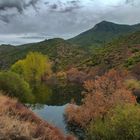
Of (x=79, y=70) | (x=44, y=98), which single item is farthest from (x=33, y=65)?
(x=44, y=98)

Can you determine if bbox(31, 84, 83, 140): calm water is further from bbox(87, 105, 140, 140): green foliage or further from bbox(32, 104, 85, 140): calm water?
bbox(87, 105, 140, 140): green foliage

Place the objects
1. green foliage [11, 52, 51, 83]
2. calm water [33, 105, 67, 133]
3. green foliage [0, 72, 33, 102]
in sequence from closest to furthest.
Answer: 1. calm water [33, 105, 67, 133]
2. green foliage [0, 72, 33, 102]
3. green foliage [11, 52, 51, 83]

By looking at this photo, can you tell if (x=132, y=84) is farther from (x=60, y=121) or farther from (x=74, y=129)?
(x=74, y=129)

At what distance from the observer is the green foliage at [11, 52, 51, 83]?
142250 mm

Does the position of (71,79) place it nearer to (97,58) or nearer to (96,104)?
(97,58)

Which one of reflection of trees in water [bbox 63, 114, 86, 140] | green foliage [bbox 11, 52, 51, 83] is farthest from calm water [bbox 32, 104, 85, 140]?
green foliage [bbox 11, 52, 51, 83]

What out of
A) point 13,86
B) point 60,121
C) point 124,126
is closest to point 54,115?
point 60,121

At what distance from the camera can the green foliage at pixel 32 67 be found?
467ft

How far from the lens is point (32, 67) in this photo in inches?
5866

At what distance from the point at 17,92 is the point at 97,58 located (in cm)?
13269

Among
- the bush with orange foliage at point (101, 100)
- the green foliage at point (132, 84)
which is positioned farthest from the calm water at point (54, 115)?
the green foliage at point (132, 84)

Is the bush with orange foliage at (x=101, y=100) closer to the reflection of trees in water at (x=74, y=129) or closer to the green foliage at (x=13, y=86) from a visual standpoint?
the reflection of trees in water at (x=74, y=129)

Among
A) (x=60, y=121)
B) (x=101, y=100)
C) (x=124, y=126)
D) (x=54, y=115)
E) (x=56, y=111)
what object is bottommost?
(x=56, y=111)

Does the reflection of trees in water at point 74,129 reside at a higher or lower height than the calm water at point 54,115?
higher
